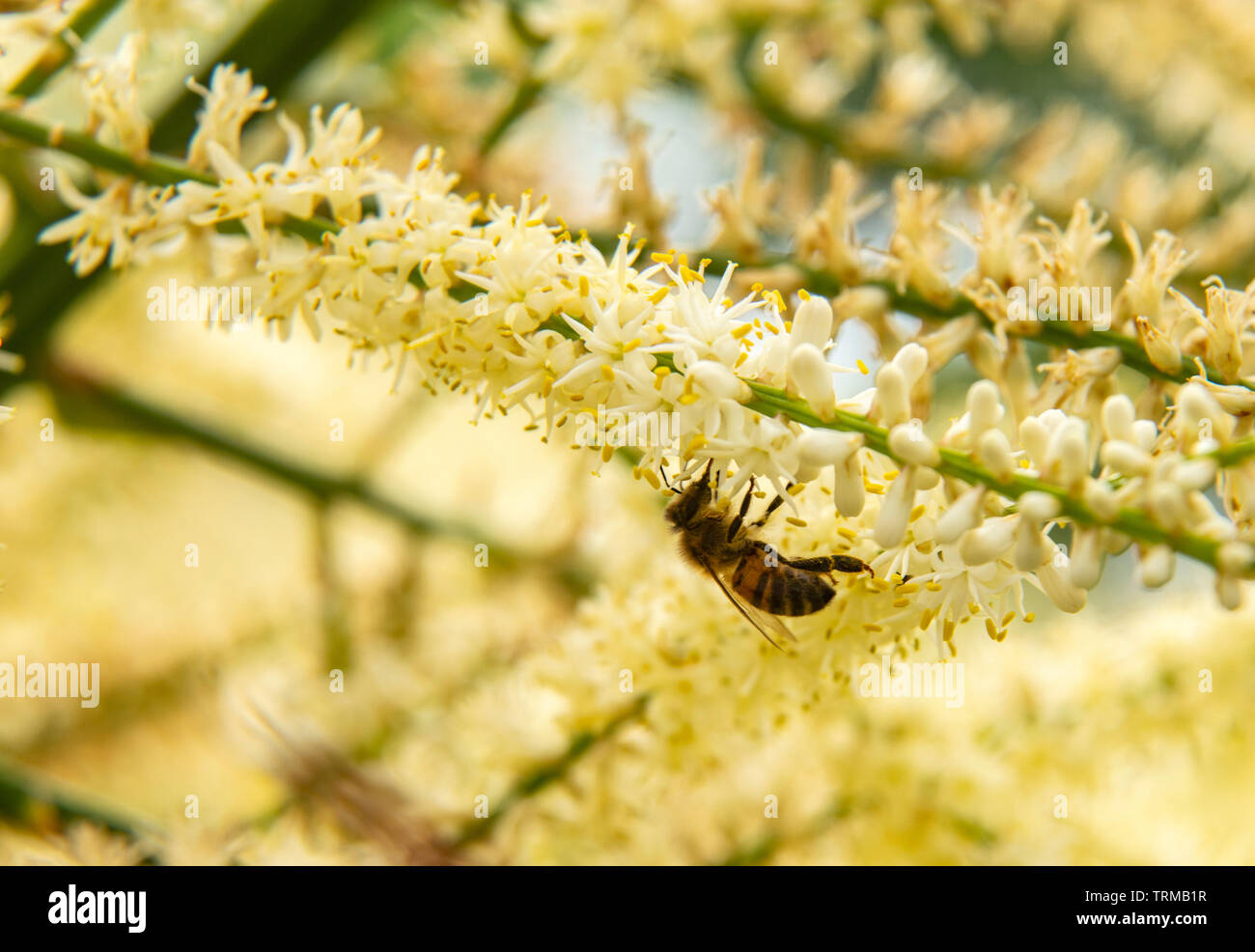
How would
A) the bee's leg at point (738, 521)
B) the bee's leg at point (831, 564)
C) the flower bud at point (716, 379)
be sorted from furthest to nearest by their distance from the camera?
the bee's leg at point (738, 521) → the bee's leg at point (831, 564) → the flower bud at point (716, 379)

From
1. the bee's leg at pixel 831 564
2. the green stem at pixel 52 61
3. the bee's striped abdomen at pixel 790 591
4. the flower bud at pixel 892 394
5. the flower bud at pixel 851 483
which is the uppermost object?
the green stem at pixel 52 61

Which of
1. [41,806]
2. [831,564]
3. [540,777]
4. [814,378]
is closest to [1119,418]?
[814,378]

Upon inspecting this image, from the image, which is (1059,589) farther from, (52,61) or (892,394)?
(52,61)

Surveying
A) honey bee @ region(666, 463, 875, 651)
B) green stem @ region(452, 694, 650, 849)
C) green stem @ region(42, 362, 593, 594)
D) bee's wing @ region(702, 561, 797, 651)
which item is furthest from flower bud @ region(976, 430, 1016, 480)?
green stem @ region(42, 362, 593, 594)

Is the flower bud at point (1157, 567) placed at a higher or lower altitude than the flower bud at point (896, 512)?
lower

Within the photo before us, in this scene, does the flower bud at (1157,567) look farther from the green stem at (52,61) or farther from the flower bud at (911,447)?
the green stem at (52,61)

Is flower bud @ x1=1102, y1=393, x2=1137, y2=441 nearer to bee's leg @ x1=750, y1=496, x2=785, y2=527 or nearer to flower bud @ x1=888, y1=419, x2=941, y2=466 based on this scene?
flower bud @ x1=888, y1=419, x2=941, y2=466

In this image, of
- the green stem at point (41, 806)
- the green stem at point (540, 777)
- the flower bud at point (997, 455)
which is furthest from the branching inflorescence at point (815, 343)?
the green stem at point (41, 806)

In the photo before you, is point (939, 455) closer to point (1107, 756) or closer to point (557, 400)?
point (557, 400)
